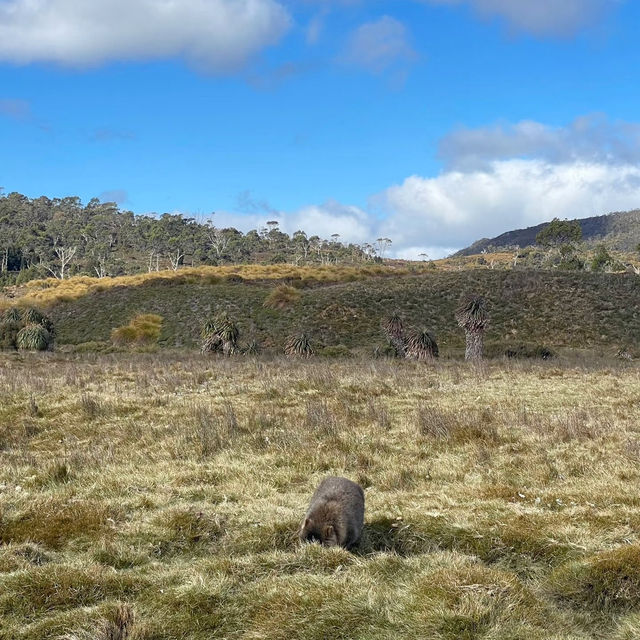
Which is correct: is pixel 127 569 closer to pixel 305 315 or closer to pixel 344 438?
pixel 344 438

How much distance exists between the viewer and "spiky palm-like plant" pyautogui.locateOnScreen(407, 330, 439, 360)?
32.1m

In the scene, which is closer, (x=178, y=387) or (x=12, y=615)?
(x=12, y=615)

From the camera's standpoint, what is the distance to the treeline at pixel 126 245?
122 meters

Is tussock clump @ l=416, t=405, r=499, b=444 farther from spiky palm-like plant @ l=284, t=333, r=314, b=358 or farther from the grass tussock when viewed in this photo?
the grass tussock

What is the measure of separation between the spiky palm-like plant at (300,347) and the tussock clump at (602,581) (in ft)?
84.5

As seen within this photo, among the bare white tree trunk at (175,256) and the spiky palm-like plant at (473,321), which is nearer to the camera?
the spiky palm-like plant at (473,321)

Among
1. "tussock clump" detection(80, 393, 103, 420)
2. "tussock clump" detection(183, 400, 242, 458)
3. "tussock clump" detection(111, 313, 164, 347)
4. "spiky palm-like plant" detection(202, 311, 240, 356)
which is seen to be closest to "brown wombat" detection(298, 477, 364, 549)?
"tussock clump" detection(183, 400, 242, 458)

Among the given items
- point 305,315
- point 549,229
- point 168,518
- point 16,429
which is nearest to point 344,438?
point 168,518

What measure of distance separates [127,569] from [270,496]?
2882 millimetres

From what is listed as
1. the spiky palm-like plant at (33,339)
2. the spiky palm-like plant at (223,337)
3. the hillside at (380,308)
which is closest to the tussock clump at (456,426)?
the spiky palm-like plant at (223,337)

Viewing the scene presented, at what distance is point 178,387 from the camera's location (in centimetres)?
1791

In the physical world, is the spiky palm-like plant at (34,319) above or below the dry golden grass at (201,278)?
below

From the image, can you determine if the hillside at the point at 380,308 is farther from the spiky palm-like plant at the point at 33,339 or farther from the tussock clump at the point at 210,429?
the tussock clump at the point at 210,429

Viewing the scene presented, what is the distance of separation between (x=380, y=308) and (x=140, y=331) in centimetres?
2236
